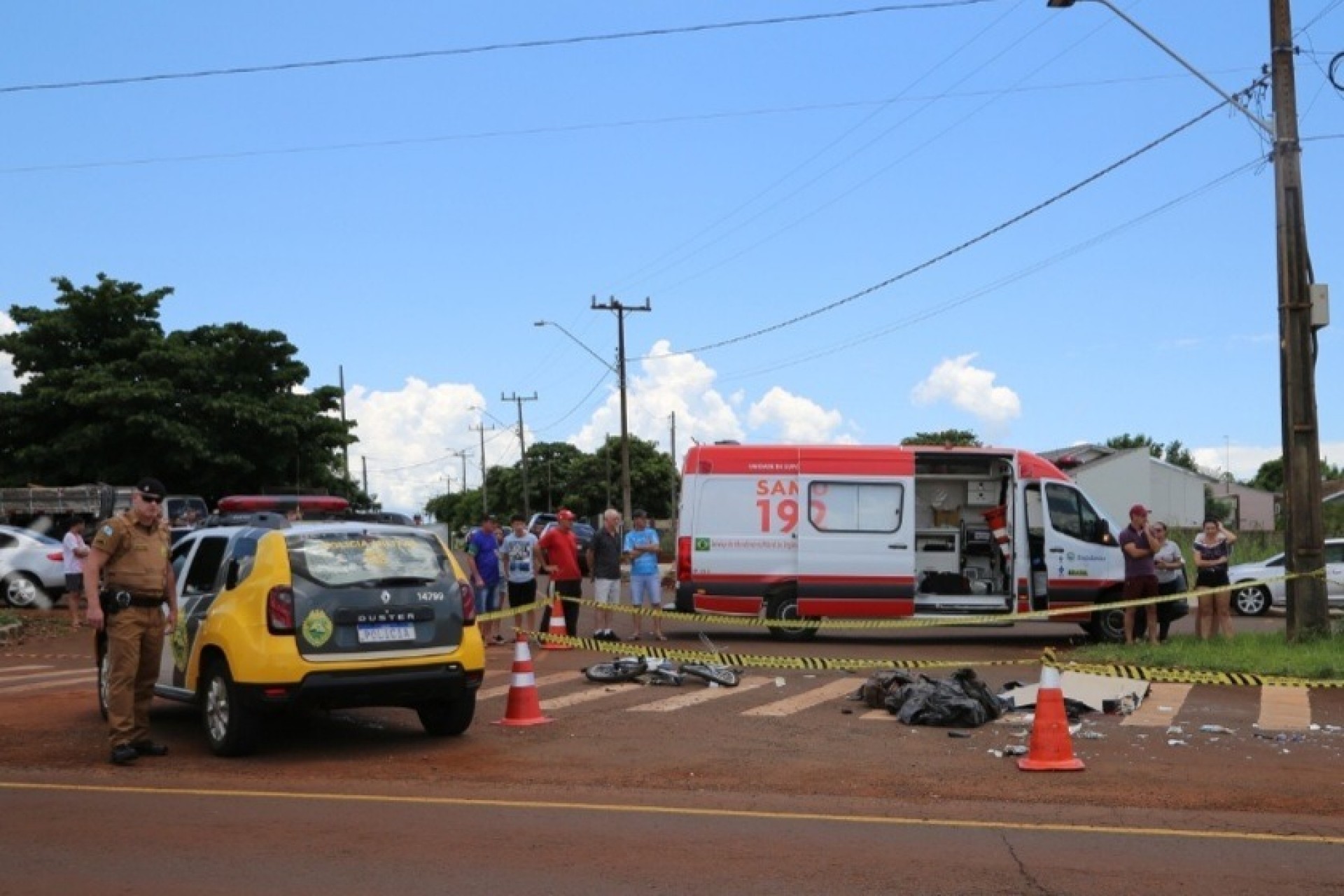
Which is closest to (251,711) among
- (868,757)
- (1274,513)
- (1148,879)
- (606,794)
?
(606,794)

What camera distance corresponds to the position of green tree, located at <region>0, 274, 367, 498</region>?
139ft

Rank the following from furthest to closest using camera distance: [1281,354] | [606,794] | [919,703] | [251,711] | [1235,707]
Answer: [1281,354]
[1235,707]
[919,703]
[251,711]
[606,794]

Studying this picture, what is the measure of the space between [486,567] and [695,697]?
22.1ft

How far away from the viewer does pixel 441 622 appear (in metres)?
10.4

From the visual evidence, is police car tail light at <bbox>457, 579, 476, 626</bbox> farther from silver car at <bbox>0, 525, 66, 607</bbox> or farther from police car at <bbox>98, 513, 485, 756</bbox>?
silver car at <bbox>0, 525, 66, 607</bbox>

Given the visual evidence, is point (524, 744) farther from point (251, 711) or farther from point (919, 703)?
point (919, 703)

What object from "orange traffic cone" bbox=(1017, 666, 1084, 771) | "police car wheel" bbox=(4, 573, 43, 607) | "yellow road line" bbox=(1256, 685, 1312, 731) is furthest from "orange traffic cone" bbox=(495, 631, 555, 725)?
"police car wheel" bbox=(4, 573, 43, 607)

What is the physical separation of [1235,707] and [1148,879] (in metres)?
6.78

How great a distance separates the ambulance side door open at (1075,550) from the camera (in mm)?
19703

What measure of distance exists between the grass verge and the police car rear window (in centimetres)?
829

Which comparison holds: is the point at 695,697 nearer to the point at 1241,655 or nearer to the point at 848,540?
the point at 1241,655

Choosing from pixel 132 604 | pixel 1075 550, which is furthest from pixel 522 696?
pixel 1075 550

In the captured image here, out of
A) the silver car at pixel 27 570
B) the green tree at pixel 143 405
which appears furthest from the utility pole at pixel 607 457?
the silver car at pixel 27 570

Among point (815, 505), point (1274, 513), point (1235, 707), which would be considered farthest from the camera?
point (1274, 513)
